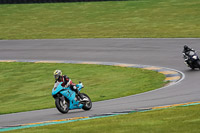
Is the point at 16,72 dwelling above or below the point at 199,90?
above

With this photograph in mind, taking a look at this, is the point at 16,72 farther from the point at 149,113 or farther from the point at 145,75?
the point at 149,113

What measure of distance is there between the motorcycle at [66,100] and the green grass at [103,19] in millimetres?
24039

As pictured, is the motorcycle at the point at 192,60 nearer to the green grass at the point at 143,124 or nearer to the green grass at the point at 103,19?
the green grass at the point at 143,124

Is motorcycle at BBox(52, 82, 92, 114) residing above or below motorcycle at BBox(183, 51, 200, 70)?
below

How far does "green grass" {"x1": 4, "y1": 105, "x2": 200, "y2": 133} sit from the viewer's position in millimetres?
12008

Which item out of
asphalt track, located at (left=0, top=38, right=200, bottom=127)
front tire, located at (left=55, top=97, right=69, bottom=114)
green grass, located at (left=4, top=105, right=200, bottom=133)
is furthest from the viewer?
asphalt track, located at (left=0, top=38, right=200, bottom=127)

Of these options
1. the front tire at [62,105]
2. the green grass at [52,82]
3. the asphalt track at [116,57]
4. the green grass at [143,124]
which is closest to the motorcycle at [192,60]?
the asphalt track at [116,57]

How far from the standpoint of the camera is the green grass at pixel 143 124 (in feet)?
39.4

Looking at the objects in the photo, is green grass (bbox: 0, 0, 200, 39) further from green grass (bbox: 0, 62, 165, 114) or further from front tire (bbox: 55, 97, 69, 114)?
front tire (bbox: 55, 97, 69, 114)

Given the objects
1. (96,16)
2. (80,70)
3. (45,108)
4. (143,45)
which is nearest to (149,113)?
(45,108)

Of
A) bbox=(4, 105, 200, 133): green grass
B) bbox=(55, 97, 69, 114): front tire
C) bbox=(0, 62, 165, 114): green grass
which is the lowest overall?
bbox=(4, 105, 200, 133): green grass

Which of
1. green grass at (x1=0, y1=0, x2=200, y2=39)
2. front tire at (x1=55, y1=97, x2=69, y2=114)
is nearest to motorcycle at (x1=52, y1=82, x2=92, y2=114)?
front tire at (x1=55, y1=97, x2=69, y2=114)

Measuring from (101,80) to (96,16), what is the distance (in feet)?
94.5

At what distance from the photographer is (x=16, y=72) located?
29.6 m
